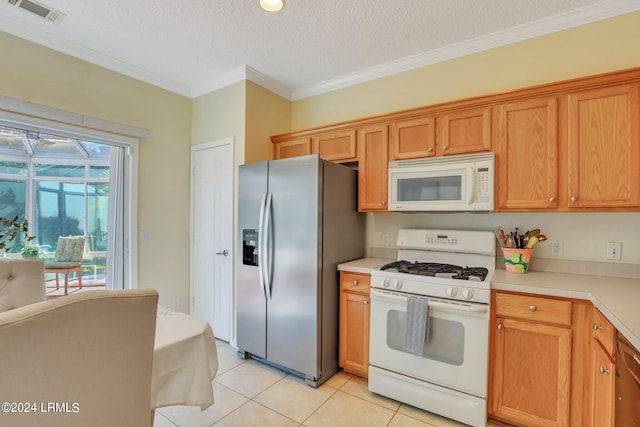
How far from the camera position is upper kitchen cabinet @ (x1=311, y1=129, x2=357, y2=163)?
274 cm

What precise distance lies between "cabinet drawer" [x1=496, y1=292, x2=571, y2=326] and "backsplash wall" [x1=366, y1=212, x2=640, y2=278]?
1.92 feet

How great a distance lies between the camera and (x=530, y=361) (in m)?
1.77

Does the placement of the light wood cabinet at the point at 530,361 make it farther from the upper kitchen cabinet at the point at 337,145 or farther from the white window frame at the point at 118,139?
the white window frame at the point at 118,139

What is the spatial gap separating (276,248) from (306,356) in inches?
34.7

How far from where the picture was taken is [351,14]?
2109 mm

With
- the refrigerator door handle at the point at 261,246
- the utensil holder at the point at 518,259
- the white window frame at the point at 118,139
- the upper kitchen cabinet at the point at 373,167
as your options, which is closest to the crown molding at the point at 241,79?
the white window frame at the point at 118,139

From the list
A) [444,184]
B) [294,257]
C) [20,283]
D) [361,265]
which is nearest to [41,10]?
[20,283]

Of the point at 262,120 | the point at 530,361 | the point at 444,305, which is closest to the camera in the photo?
the point at 530,361

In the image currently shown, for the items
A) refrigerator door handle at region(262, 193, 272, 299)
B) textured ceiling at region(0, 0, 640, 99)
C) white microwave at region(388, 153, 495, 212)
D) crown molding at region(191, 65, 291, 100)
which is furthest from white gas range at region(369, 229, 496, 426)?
crown molding at region(191, 65, 291, 100)

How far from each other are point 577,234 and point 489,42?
1.62 m

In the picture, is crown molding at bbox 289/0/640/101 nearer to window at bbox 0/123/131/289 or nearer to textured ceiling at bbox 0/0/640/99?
textured ceiling at bbox 0/0/640/99

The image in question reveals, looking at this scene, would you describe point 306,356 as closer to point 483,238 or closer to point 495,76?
point 483,238

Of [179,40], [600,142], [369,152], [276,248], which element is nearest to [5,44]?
A: [179,40]

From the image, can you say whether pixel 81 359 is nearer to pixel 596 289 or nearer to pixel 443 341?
pixel 443 341
